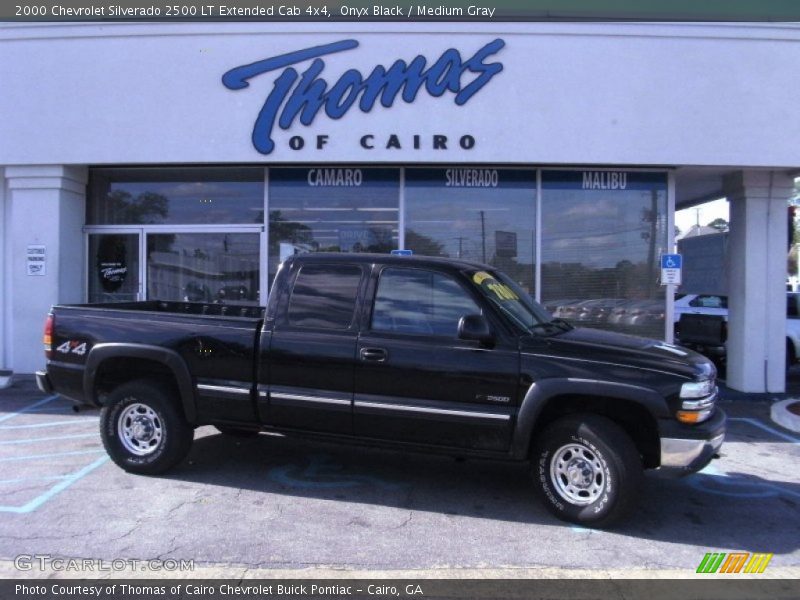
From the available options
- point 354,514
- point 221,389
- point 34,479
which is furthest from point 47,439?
point 354,514

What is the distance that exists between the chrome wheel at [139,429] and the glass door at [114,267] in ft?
18.5

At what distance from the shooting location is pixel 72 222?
10.6 metres

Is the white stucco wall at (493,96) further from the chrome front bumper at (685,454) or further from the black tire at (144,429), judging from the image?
the chrome front bumper at (685,454)

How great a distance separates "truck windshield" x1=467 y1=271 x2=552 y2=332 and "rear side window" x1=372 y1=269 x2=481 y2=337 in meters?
0.17

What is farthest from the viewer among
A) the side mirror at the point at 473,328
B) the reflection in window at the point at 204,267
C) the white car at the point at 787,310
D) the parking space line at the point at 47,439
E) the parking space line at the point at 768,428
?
the white car at the point at 787,310

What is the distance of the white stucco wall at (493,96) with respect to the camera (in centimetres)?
948

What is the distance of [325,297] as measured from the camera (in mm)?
5434

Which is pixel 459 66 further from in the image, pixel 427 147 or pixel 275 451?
pixel 275 451

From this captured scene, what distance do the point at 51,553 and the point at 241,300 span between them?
259 inches

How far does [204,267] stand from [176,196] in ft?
4.34

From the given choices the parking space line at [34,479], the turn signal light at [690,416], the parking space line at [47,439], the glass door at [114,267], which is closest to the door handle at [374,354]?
the turn signal light at [690,416]

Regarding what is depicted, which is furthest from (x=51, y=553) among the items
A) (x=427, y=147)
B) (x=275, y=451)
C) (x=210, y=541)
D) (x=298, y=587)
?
(x=427, y=147)

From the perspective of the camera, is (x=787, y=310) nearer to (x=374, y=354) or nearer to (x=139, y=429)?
(x=374, y=354)

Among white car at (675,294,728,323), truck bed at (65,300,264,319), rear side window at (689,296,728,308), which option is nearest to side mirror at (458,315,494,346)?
truck bed at (65,300,264,319)
